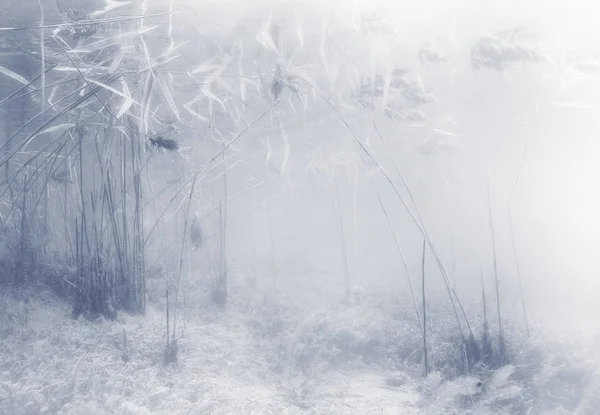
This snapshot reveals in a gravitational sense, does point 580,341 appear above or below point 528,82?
below

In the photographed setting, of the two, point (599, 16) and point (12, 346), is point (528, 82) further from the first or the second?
point (12, 346)

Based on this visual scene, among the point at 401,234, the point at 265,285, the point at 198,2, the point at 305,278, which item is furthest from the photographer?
the point at 401,234

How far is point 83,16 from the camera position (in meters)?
3.52

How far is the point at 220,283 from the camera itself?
4648mm

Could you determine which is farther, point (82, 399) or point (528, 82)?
point (528, 82)

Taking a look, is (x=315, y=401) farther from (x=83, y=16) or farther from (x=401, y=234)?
(x=401, y=234)

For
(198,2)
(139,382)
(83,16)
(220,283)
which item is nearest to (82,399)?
(139,382)

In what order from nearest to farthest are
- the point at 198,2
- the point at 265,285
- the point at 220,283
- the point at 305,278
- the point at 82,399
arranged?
the point at 82,399 < the point at 220,283 < the point at 198,2 < the point at 265,285 < the point at 305,278

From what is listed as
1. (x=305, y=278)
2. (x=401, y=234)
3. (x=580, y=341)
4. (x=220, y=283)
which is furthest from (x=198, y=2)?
(x=401, y=234)

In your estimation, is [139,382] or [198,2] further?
[198,2]

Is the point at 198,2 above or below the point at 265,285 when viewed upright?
above

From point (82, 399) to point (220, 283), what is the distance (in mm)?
2214

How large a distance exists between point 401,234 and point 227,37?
3278 centimetres

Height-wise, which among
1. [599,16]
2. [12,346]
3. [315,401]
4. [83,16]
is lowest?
[315,401]
